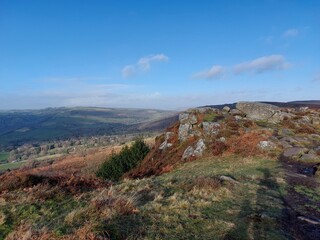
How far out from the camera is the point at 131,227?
8469 mm

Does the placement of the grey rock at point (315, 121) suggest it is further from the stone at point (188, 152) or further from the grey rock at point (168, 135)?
the grey rock at point (168, 135)

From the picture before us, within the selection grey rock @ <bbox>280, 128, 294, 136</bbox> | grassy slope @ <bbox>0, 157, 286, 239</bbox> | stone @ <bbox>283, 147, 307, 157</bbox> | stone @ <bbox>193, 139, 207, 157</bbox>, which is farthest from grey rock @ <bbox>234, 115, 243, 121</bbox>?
grassy slope @ <bbox>0, 157, 286, 239</bbox>

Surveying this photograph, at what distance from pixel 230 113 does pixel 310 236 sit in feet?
116

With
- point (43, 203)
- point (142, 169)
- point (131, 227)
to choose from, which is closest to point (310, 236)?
point (131, 227)

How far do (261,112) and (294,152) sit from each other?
627 inches

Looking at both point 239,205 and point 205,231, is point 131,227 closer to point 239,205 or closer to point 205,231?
point 205,231

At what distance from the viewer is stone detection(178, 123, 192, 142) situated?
36700 millimetres

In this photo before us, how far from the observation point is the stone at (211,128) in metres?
34.2

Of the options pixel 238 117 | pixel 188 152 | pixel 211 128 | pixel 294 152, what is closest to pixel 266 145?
pixel 294 152

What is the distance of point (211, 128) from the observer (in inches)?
1368

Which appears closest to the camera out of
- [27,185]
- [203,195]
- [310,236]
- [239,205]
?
[310,236]

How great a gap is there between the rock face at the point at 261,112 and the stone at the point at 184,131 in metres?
9.58

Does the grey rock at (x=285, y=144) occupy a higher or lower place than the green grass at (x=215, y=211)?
lower

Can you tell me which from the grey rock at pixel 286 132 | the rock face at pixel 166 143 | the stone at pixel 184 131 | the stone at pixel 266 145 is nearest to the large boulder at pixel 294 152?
the stone at pixel 266 145
